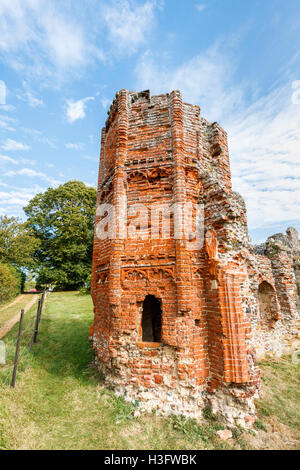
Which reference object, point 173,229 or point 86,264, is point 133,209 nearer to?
point 173,229

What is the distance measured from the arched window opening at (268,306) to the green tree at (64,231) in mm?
17158

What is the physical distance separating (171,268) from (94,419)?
3.50m

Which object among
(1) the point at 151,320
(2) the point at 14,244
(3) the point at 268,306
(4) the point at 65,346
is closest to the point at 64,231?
(2) the point at 14,244

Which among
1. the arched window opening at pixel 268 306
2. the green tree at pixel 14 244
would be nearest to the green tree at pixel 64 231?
the green tree at pixel 14 244

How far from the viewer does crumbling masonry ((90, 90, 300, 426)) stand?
4.56 metres

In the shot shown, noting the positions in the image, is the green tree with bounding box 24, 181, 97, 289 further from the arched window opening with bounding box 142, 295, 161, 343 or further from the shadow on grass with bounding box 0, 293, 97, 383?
Result: the arched window opening with bounding box 142, 295, 161, 343

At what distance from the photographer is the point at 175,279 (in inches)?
196

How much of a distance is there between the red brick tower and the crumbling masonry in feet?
0.08

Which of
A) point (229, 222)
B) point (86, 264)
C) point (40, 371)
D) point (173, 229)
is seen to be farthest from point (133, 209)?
point (86, 264)

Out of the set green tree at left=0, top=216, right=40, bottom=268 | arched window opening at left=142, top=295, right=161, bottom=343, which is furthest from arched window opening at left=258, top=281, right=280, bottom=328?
green tree at left=0, top=216, right=40, bottom=268

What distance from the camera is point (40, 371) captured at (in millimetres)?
6211

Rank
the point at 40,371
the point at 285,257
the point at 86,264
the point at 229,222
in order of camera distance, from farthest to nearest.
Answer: the point at 86,264 < the point at 285,257 < the point at 40,371 < the point at 229,222
